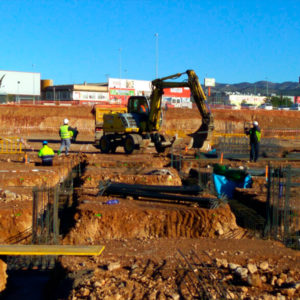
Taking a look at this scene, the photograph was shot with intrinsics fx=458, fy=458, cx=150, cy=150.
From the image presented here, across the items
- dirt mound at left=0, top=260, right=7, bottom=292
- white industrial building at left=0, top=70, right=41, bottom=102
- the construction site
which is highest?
white industrial building at left=0, top=70, right=41, bottom=102

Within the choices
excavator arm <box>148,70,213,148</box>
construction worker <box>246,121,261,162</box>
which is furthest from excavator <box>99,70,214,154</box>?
construction worker <box>246,121,261,162</box>

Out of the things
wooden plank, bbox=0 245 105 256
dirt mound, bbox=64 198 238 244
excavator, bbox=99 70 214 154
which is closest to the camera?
wooden plank, bbox=0 245 105 256

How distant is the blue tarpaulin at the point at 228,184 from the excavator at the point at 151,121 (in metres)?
7.10

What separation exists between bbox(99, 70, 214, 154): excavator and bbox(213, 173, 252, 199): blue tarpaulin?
7.10 meters

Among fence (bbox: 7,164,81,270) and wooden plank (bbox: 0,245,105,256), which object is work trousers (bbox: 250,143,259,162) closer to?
fence (bbox: 7,164,81,270)

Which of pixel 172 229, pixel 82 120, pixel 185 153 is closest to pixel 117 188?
pixel 172 229

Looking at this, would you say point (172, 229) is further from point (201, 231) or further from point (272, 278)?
point (272, 278)

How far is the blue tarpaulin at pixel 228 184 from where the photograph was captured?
14.2 metres

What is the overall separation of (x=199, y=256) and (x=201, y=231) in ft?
7.57

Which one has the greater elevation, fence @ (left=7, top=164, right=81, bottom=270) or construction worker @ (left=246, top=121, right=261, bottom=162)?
construction worker @ (left=246, top=121, right=261, bottom=162)

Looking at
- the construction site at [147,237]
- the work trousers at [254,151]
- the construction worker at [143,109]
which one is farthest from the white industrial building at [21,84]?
the work trousers at [254,151]

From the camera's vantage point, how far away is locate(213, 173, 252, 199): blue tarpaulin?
1417cm

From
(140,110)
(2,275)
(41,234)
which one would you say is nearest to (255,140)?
(140,110)

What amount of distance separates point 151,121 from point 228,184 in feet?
28.5
